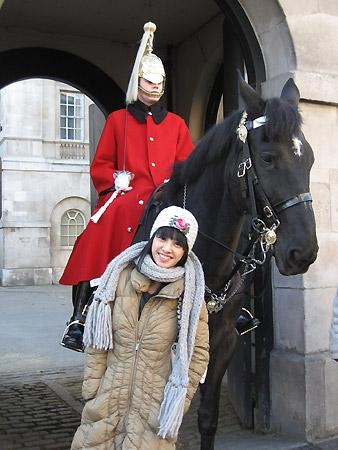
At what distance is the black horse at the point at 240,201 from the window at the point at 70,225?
19507 mm

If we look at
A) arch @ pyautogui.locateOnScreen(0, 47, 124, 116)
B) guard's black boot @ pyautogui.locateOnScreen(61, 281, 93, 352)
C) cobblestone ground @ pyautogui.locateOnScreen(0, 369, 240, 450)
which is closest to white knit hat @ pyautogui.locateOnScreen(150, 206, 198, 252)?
guard's black boot @ pyautogui.locateOnScreen(61, 281, 93, 352)

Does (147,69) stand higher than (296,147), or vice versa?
(147,69)

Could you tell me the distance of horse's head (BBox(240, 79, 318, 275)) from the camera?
111 inches

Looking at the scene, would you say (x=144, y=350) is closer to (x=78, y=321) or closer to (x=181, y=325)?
(x=181, y=325)

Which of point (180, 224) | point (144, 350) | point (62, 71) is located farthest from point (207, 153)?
point (62, 71)

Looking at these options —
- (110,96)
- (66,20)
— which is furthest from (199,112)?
(66,20)

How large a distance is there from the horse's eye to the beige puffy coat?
2.72ft

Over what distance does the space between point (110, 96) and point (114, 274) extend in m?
5.94

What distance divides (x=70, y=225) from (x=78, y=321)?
19.5 m

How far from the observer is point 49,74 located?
802cm

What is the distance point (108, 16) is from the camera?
7469mm

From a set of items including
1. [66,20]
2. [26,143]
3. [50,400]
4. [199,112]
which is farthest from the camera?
[26,143]

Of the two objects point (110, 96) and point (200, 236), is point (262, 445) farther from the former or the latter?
point (110, 96)

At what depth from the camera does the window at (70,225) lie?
22.7 metres
